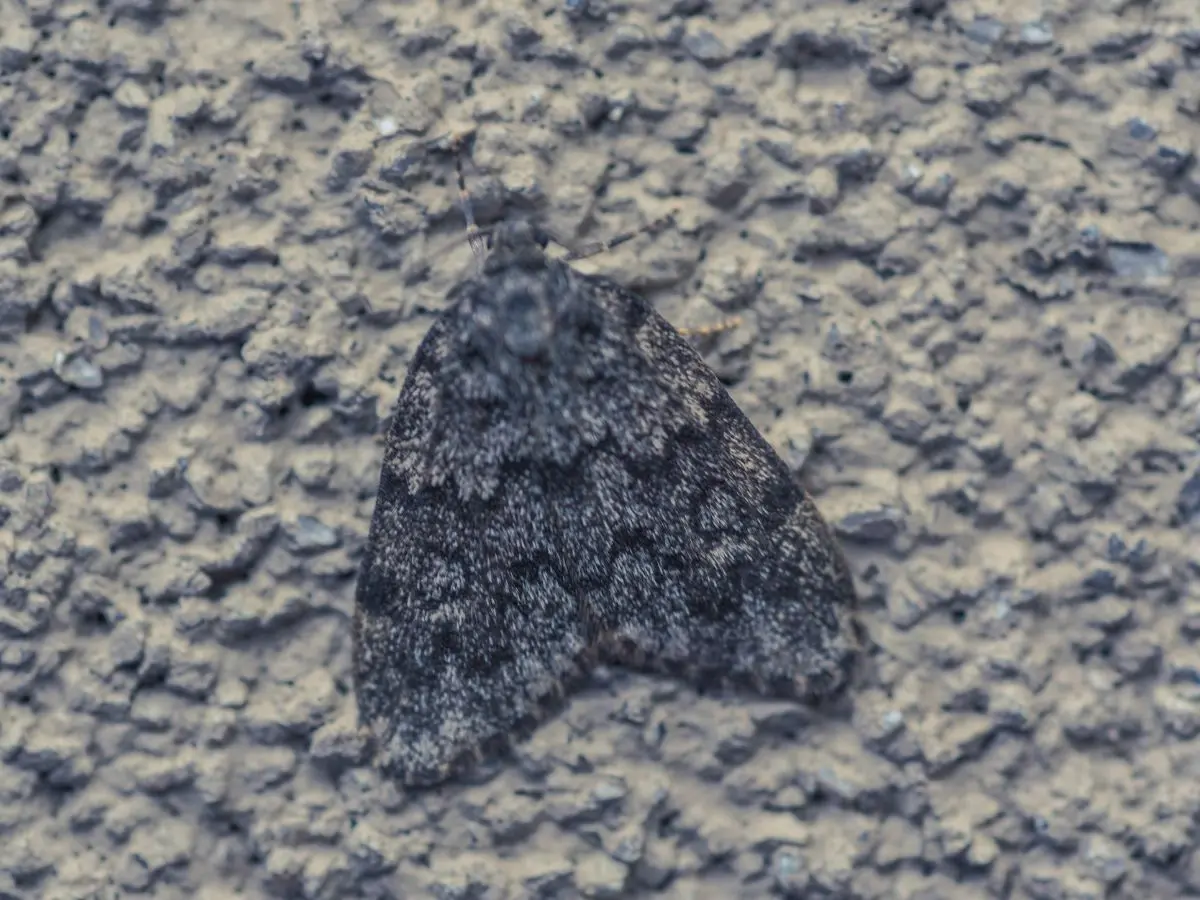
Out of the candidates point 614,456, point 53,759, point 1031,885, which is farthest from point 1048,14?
point 53,759

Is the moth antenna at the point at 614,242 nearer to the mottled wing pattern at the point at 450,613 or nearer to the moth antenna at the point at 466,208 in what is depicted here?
the moth antenna at the point at 466,208

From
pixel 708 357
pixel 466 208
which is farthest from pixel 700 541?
pixel 466 208

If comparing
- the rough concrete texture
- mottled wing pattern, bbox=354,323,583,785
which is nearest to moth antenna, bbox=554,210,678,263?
the rough concrete texture

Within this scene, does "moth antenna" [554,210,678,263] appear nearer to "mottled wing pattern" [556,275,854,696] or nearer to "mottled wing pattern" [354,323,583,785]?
"mottled wing pattern" [556,275,854,696]

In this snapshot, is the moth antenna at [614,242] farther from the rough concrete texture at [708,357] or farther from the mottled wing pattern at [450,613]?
the mottled wing pattern at [450,613]

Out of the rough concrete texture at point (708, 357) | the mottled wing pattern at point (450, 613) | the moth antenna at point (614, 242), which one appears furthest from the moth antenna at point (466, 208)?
the mottled wing pattern at point (450, 613)

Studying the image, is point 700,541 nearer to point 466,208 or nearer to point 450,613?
point 450,613

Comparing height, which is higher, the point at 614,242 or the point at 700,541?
the point at 614,242

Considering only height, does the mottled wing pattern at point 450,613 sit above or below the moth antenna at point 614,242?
below

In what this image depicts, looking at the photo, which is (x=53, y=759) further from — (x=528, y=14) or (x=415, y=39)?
(x=528, y=14)
